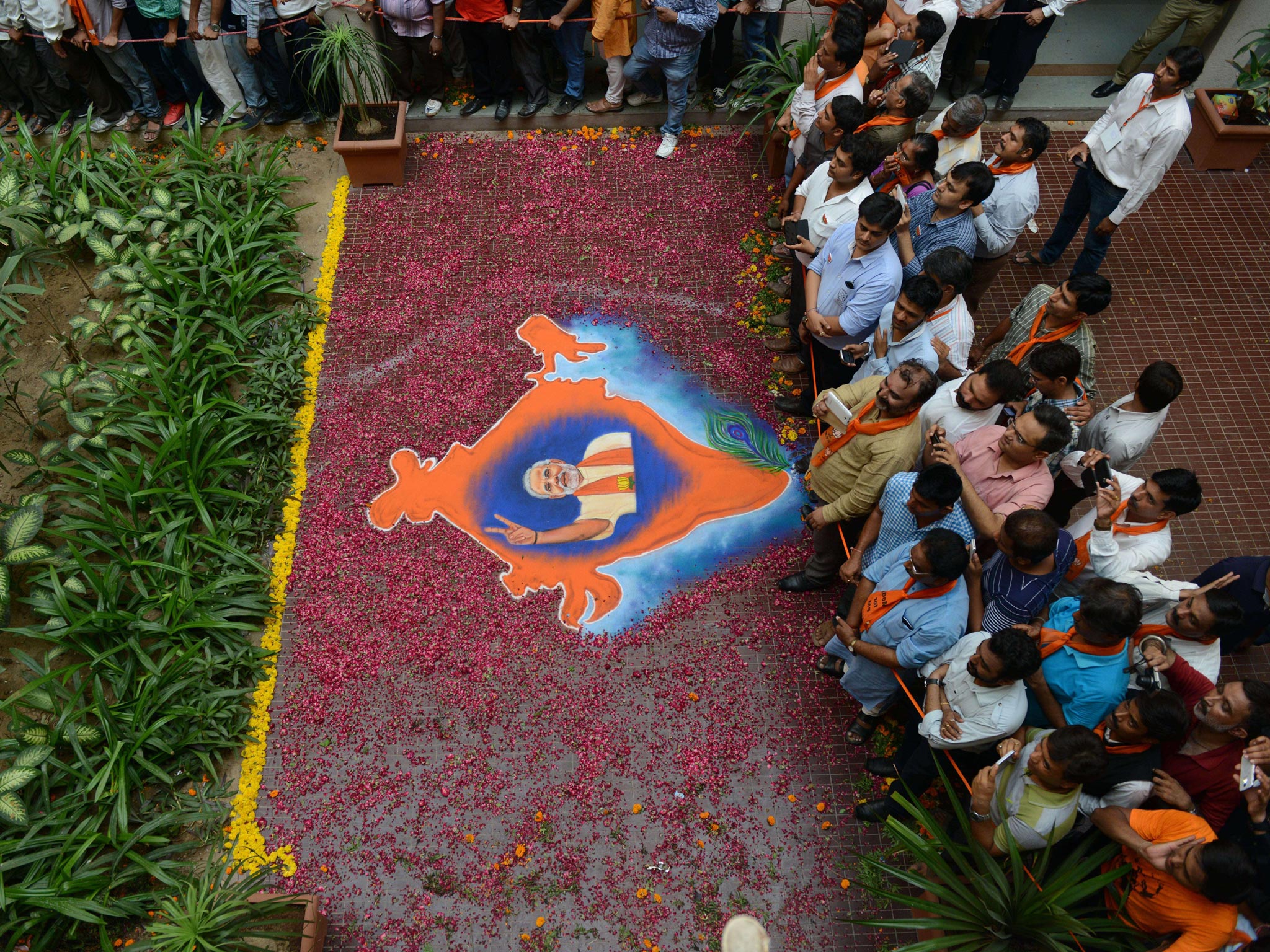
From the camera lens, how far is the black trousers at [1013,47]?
7492mm

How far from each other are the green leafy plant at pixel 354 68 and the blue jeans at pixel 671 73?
209cm

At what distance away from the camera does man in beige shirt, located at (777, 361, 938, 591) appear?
4.37 meters

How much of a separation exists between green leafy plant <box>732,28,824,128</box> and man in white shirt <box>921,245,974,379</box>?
2.79m

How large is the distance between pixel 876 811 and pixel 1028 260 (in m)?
4.53

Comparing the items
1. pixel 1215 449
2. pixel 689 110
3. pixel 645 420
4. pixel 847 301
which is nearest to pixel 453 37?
pixel 689 110

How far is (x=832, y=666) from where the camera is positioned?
16.9ft

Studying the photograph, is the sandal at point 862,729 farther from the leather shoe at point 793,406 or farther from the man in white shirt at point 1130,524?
the leather shoe at point 793,406

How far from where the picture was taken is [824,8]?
774cm

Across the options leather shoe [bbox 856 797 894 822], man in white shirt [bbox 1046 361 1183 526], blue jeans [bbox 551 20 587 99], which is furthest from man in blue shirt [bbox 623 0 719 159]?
leather shoe [bbox 856 797 894 822]

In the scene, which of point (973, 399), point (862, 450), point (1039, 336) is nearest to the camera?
point (973, 399)

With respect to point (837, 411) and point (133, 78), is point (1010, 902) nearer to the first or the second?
point (837, 411)

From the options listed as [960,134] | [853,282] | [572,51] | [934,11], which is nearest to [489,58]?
[572,51]

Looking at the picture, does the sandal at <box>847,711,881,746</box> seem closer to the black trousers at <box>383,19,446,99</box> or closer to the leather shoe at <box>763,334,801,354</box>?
the leather shoe at <box>763,334,801,354</box>

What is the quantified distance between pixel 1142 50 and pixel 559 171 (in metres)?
5.29
